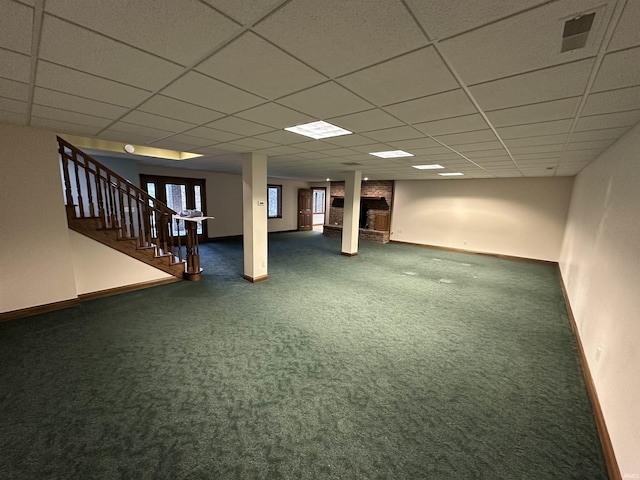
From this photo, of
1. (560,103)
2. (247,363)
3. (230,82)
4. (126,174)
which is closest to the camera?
(230,82)

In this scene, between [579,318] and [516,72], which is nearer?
[516,72]

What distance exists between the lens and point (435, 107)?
201 centimetres

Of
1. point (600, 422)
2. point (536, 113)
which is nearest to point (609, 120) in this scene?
point (536, 113)

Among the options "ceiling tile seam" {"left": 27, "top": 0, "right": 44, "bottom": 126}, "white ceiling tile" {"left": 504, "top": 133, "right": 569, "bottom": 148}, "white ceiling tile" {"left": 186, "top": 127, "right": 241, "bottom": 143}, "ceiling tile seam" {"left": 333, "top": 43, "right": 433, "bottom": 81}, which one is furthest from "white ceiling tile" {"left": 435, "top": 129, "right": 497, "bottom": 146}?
"ceiling tile seam" {"left": 27, "top": 0, "right": 44, "bottom": 126}

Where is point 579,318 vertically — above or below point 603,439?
above

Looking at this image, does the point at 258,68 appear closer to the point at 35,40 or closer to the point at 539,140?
the point at 35,40

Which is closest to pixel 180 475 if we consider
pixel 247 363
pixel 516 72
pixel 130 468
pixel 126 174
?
pixel 130 468

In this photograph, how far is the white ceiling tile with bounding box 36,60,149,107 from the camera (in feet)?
5.25

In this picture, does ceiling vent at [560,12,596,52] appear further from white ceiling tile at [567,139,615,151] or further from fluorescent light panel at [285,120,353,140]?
white ceiling tile at [567,139,615,151]

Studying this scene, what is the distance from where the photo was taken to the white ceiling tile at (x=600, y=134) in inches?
96.1

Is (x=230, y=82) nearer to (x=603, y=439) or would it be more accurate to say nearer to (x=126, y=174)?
(x=603, y=439)

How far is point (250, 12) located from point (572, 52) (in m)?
1.51

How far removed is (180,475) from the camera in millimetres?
1481

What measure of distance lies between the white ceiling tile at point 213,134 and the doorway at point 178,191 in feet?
A: 16.7
